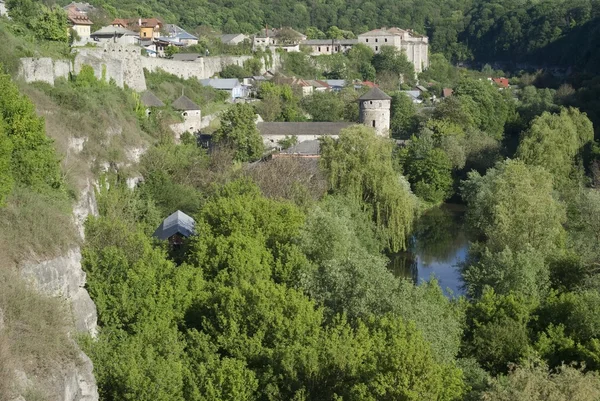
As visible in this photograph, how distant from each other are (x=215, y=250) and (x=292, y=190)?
8.57 m

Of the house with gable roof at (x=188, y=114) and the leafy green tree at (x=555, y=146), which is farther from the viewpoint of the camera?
the house with gable roof at (x=188, y=114)

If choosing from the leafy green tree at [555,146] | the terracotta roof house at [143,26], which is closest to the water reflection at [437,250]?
the leafy green tree at [555,146]

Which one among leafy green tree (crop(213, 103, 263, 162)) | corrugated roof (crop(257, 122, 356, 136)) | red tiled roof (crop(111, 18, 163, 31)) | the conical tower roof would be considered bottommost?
corrugated roof (crop(257, 122, 356, 136))

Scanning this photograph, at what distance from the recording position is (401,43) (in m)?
85.6

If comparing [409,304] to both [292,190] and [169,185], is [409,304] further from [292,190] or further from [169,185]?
[169,185]

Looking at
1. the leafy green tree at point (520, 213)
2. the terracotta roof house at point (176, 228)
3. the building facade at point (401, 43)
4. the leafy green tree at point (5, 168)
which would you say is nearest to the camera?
the leafy green tree at point (5, 168)

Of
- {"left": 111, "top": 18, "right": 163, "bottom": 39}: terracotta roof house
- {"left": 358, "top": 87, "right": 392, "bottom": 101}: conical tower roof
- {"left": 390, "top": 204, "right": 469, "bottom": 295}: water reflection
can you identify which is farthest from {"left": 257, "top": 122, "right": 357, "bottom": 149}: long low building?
{"left": 111, "top": 18, "right": 163, "bottom": 39}: terracotta roof house

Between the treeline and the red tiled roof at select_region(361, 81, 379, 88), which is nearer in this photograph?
the red tiled roof at select_region(361, 81, 379, 88)

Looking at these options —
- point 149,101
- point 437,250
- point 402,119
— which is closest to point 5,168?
point 149,101

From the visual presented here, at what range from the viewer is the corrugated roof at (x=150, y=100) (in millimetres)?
38781

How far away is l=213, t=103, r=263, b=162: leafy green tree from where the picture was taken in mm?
39719

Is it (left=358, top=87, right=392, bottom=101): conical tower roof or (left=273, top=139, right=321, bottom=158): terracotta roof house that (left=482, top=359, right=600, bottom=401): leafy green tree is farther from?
(left=358, top=87, right=392, bottom=101): conical tower roof

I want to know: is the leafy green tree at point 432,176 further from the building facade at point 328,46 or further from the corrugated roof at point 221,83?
the building facade at point 328,46

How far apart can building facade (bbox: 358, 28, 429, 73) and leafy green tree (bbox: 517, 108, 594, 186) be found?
38.6 metres
